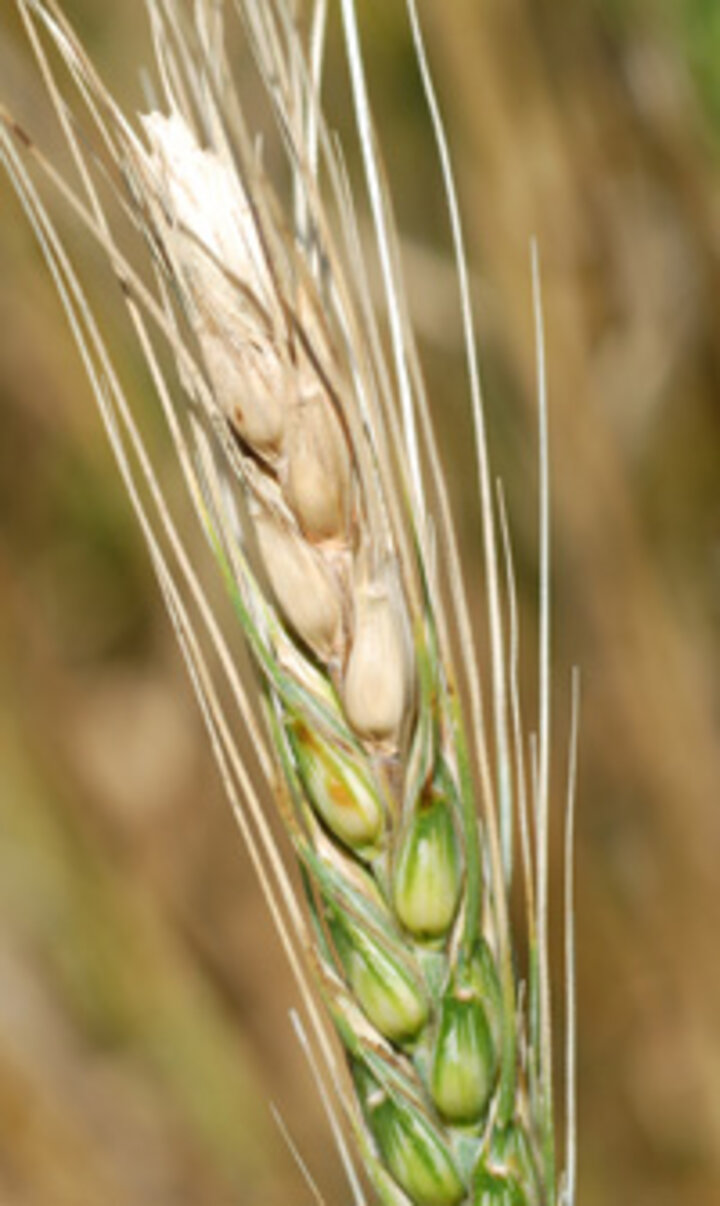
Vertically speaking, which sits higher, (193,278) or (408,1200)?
(193,278)

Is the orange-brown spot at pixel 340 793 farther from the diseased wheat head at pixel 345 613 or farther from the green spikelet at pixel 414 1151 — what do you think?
the green spikelet at pixel 414 1151

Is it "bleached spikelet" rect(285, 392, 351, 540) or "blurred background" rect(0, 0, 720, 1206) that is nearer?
"bleached spikelet" rect(285, 392, 351, 540)

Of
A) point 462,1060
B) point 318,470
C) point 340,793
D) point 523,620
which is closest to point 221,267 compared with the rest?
point 318,470

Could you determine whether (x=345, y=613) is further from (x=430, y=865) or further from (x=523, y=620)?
(x=523, y=620)

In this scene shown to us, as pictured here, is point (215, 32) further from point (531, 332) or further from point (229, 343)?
point (531, 332)

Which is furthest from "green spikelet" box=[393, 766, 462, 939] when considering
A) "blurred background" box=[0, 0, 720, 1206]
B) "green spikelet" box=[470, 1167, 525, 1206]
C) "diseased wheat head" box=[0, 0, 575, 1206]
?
"blurred background" box=[0, 0, 720, 1206]

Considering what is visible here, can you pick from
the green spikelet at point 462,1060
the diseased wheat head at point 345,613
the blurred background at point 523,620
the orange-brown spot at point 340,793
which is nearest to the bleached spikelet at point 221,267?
the diseased wheat head at point 345,613

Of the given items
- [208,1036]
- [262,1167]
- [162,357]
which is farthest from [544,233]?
[262,1167]

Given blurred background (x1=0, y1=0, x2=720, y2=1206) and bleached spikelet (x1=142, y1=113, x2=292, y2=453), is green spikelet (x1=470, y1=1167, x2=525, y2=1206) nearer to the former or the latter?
bleached spikelet (x1=142, y1=113, x2=292, y2=453)
